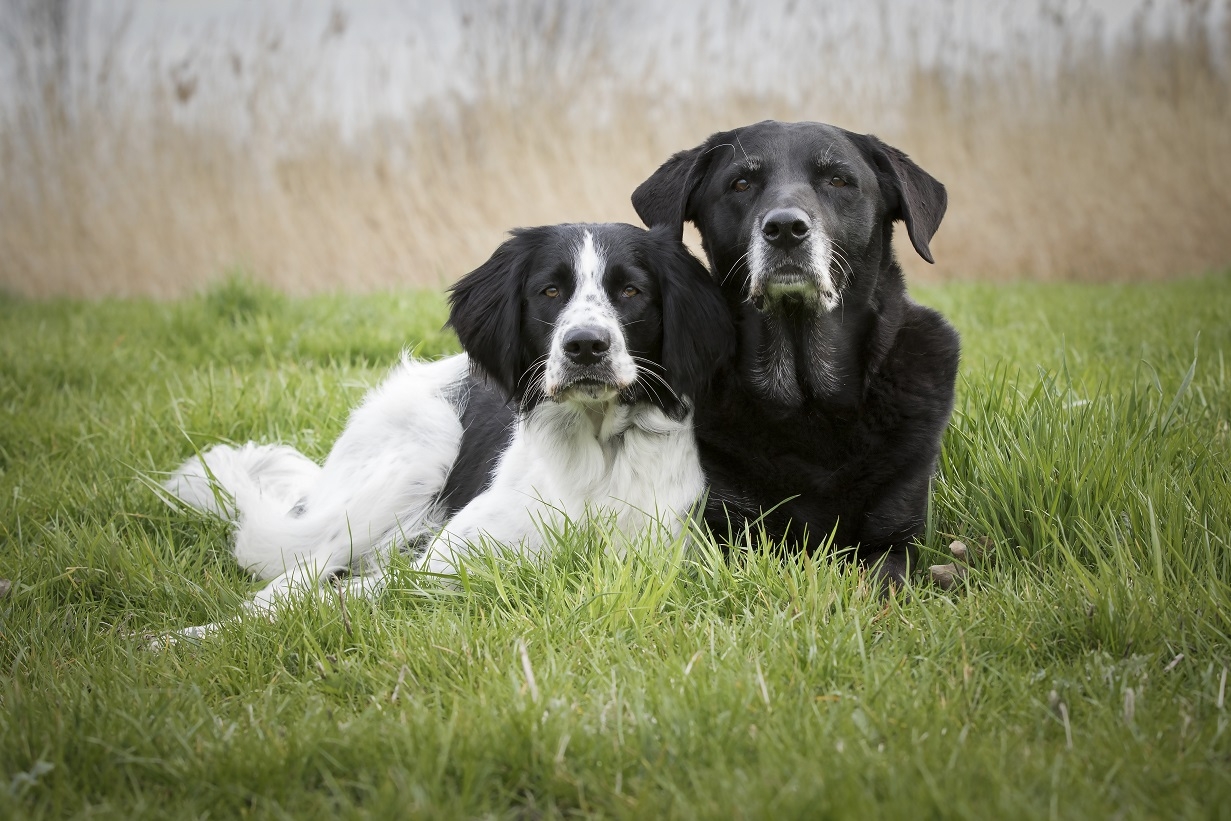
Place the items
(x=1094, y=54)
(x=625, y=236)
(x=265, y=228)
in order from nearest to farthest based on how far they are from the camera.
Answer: (x=625, y=236), (x=265, y=228), (x=1094, y=54)

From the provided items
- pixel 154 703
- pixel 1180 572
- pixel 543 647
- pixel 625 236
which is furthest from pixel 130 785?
pixel 1180 572

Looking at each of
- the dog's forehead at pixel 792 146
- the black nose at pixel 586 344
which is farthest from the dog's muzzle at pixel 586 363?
the dog's forehead at pixel 792 146

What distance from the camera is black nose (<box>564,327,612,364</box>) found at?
2705 millimetres

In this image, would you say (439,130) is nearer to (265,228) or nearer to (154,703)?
(265,228)

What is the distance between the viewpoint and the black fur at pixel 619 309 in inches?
115

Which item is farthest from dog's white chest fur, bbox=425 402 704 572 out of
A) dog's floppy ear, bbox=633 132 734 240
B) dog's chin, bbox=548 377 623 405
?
dog's floppy ear, bbox=633 132 734 240

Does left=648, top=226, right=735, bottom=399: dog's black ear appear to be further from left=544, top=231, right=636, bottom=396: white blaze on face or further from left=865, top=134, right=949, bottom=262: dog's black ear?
left=865, top=134, right=949, bottom=262: dog's black ear

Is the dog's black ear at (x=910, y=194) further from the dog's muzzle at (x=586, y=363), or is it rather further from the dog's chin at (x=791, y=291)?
the dog's muzzle at (x=586, y=363)

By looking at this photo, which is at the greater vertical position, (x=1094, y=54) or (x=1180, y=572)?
(x=1094, y=54)

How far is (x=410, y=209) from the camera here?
331 inches

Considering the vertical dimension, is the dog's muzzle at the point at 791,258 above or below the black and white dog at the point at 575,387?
above

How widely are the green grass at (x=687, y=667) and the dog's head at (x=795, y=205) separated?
2.30ft

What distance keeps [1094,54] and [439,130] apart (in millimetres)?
6220

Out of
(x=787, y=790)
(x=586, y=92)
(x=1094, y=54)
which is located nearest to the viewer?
(x=787, y=790)
